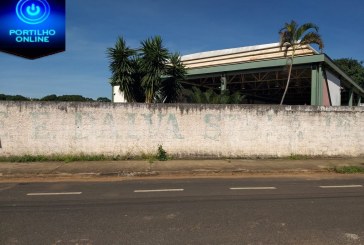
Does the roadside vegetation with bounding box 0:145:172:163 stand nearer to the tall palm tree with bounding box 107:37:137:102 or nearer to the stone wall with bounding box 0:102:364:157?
the stone wall with bounding box 0:102:364:157

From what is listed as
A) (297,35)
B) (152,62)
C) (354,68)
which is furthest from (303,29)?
(354,68)

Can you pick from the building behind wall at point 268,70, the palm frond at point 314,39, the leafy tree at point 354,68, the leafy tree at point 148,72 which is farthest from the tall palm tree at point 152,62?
the leafy tree at point 354,68

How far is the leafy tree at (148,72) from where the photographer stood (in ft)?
51.6

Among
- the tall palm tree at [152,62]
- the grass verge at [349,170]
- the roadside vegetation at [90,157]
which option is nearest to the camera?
the grass verge at [349,170]

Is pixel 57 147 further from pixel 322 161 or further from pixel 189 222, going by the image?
pixel 322 161

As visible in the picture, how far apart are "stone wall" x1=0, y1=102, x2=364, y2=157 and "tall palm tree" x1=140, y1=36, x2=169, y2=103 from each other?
3.20 m

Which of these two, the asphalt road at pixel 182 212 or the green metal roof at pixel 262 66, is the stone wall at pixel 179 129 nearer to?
the asphalt road at pixel 182 212

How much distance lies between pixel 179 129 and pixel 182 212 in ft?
23.1

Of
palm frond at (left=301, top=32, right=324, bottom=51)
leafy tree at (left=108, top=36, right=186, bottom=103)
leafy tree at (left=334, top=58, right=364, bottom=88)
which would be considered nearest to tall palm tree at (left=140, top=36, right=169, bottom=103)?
leafy tree at (left=108, top=36, right=186, bottom=103)

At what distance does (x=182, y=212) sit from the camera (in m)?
6.08

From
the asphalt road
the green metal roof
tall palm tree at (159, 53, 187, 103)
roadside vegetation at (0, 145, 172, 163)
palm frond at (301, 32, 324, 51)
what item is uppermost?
palm frond at (301, 32, 324, 51)

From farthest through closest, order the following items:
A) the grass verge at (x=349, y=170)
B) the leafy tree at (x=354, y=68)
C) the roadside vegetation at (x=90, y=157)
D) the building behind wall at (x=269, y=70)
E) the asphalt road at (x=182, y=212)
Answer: the leafy tree at (x=354, y=68)
the building behind wall at (x=269, y=70)
the roadside vegetation at (x=90, y=157)
the grass verge at (x=349, y=170)
the asphalt road at (x=182, y=212)

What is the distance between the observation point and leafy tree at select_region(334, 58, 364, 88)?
4825 centimetres

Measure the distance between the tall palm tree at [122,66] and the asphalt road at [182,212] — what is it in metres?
7.87
